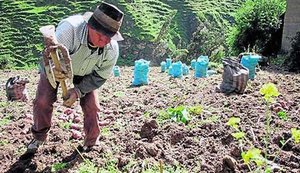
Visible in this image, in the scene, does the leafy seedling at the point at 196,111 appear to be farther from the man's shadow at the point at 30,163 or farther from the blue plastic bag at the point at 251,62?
the blue plastic bag at the point at 251,62

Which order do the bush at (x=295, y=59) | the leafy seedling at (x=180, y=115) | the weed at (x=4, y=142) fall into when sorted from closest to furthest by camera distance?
the weed at (x=4, y=142), the leafy seedling at (x=180, y=115), the bush at (x=295, y=59)

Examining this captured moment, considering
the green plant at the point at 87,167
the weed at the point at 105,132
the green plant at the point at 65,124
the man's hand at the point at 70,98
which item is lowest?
the green plant at the point at 65,124

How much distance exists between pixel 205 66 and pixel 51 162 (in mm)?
5987

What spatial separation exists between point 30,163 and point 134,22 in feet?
108

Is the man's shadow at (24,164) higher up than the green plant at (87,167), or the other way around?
the green plant at (87,167)

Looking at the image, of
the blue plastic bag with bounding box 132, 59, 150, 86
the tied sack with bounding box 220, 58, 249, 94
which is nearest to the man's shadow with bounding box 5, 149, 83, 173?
the tied sack with bounding box 220, 58, 249, 94

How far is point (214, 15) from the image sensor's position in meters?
39.9

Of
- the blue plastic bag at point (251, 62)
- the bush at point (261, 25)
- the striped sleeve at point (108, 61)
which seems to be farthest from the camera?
the bush at point (261, 25)

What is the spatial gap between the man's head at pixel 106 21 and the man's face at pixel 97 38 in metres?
0.02

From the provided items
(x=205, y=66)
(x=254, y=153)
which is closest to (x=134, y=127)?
(x=254, y=153)

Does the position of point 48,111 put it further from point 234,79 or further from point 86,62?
point 234,79

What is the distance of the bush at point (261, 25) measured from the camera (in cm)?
1510

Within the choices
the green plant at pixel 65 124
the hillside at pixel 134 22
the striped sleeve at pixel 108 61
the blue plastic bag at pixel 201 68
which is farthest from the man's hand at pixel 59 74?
the hillside at pixel 134 22

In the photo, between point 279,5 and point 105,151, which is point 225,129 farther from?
point 279,5
